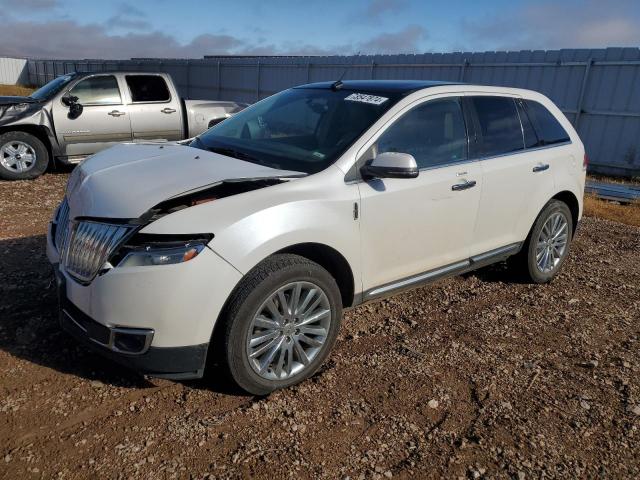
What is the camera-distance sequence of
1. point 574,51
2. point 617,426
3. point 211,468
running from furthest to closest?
point 574,51 < point 617,426 < point 211,468

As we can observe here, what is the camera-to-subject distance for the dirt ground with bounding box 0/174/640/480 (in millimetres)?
2527

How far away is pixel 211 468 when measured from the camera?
96.6 inches

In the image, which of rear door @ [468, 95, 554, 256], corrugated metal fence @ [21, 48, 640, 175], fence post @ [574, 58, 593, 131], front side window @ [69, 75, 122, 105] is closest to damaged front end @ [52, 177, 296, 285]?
rear door @ [468, 95, 554, 256]

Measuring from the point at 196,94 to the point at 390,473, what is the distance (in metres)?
23.6

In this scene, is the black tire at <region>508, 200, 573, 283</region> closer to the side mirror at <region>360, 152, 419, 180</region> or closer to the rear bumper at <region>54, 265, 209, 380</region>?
the side mirror at <region>360, 152, 419, 180</region>

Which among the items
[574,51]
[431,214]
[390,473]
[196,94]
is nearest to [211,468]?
[390,473]

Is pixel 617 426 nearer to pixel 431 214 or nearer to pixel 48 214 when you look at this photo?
pixel 431 214

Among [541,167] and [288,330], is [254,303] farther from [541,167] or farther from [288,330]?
[541,167]

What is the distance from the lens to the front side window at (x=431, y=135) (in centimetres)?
354

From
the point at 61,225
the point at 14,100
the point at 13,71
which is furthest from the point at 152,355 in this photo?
the point at 13,71

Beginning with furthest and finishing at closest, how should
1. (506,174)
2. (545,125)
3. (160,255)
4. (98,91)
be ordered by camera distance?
(98,91)
(545,125)
(506,174)
(160,255)

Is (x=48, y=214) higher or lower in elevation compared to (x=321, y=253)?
lower

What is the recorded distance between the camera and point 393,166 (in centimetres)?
313

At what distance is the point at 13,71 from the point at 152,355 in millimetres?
47994
